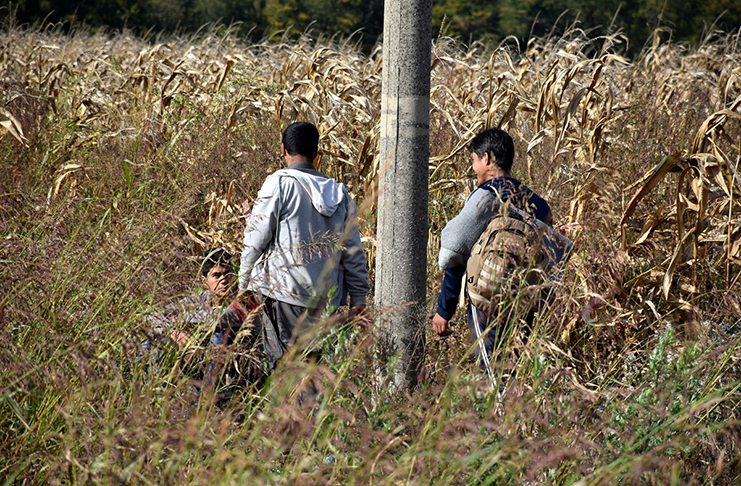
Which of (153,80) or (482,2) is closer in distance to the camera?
(153,80)

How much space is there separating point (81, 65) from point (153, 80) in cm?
274

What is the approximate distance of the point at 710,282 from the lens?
138 inches

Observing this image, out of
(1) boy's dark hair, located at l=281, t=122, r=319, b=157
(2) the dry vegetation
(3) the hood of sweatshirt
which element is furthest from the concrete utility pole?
(1) boy's dark hair, located at l=281, t=122, r=319, b=157

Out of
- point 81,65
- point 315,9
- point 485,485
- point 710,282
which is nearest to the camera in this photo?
point 485,485

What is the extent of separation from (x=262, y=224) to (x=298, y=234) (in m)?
0.18

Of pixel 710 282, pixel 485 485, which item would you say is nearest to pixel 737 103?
pixel 710 282

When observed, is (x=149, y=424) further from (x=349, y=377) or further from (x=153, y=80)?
(x=153, y=80)

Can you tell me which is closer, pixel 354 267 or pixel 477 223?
pixel 477 223

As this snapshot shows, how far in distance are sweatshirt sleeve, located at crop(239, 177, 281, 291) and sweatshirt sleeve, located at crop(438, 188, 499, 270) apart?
2.70 feet

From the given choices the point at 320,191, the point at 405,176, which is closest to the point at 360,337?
the point at 405,176

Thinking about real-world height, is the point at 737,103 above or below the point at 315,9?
below

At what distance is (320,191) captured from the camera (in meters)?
3.08

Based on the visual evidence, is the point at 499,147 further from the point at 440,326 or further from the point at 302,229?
the point at 302,229

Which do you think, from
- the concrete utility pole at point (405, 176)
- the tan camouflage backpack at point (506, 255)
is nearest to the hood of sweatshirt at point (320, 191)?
the concrete utility pole at point (405, 176)
